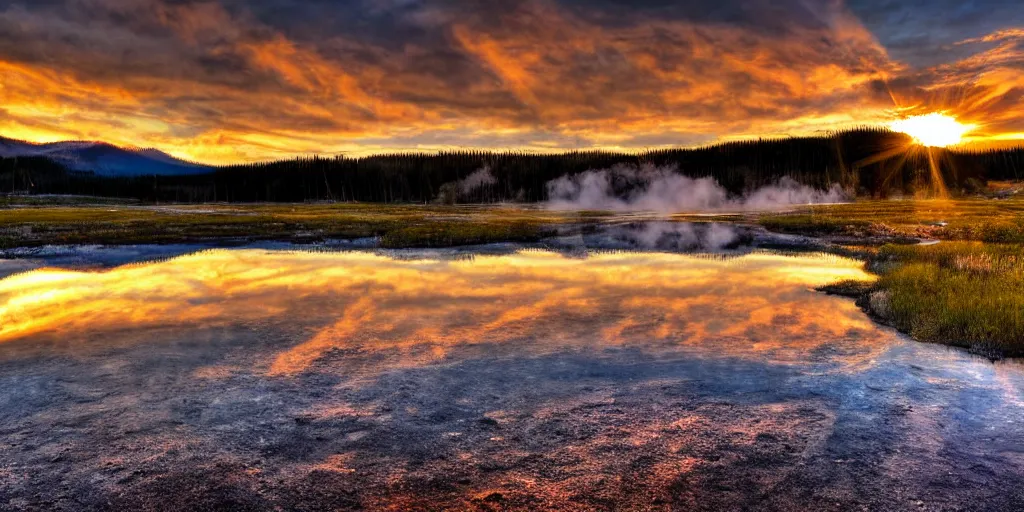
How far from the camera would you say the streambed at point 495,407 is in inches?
226

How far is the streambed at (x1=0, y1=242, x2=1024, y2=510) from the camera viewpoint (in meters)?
5.74

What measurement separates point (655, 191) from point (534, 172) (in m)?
34.1

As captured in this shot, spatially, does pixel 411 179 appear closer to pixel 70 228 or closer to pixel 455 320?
pixel 70 228

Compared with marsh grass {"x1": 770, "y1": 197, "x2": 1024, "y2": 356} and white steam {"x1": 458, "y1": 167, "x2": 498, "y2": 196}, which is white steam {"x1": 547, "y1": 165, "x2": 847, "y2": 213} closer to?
white steam {"x1": 458, "y1": 167, "x2": 498, "y2": 196}

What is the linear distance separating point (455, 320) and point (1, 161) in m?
240

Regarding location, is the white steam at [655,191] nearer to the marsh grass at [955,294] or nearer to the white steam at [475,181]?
the white steam at [475,181]

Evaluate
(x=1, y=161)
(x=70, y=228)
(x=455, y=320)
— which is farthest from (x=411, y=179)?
(x=455, y=320)

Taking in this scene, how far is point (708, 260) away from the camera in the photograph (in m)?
25.0

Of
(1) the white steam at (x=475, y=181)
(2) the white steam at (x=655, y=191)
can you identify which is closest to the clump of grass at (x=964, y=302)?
(2) the white steam at (x=655, y=191)

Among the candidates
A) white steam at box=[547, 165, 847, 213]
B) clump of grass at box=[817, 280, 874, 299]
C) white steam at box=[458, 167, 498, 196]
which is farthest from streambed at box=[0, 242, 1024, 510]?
white steam at box=[458, 167, 498, 196]

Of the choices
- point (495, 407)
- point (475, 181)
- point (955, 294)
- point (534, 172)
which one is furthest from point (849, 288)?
point (475, 181)

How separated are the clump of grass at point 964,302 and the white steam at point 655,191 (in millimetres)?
88918

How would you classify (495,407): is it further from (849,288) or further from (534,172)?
(534,172)

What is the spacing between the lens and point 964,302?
1312cm
